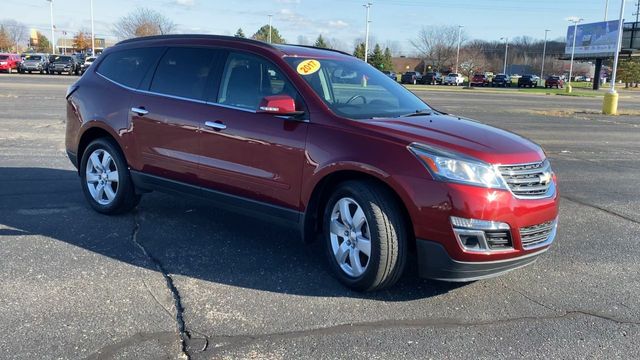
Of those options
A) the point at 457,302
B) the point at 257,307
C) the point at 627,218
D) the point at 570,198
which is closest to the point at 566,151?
the point at 570,198

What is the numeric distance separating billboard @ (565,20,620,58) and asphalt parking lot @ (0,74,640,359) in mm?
73430

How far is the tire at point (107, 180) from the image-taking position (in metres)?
5.80

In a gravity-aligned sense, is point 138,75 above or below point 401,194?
above

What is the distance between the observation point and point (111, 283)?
4223 mm

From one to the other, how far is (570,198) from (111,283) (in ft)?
19.4

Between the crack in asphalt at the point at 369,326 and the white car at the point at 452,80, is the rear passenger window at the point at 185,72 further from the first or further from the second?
the white car at the point at 452,80

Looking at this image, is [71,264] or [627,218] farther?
[627,218]

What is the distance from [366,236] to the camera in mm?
4066

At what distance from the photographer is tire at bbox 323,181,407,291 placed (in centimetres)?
391

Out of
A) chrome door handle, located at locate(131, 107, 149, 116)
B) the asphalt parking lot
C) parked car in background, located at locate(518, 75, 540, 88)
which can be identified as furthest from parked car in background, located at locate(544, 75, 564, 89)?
chrome door handle, located at locate(131, 107, 149, 116)

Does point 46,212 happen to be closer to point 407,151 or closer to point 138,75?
point 138,75

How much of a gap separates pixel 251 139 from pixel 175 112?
1.03 m

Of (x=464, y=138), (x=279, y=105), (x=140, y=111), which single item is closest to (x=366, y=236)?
(x=464, y=138)

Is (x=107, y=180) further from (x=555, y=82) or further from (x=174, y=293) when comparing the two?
(x=555, y=82)
